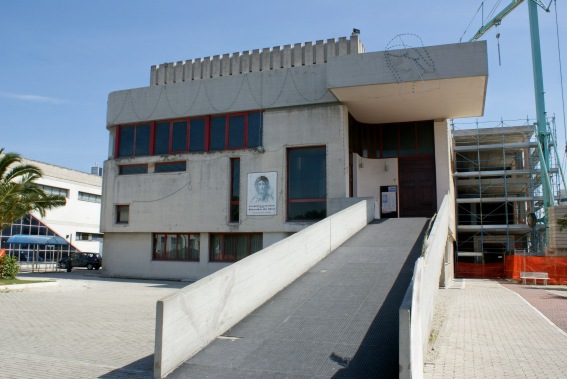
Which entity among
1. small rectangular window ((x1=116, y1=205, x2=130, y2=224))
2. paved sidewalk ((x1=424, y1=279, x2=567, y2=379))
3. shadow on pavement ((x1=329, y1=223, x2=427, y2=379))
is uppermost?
small rectangular window ((x1=116, y1=205, x2=130, y2=224))

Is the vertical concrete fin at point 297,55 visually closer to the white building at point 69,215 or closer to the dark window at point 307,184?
the dark window at point 307,184

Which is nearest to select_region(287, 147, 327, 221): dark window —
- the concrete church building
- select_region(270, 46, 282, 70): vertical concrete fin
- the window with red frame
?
the concrete church building

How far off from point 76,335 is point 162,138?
15.4m

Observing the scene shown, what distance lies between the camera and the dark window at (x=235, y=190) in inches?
845

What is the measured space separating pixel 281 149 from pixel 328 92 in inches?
124

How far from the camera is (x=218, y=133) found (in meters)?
22.2

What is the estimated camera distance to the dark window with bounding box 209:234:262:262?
2123cm

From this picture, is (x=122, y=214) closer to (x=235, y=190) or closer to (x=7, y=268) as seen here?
(x=7, y=268)

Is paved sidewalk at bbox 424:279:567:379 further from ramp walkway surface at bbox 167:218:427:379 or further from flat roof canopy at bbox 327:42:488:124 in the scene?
flat roof canopy at bbox 327:42:488:124

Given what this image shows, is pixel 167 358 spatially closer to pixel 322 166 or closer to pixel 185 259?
pixel 322 166

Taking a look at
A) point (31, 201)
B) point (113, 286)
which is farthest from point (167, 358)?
point (31, 201)

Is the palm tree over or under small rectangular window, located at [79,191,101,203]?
under

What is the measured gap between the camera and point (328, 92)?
65.8 feet

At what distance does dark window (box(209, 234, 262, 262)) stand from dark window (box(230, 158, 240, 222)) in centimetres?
94
